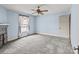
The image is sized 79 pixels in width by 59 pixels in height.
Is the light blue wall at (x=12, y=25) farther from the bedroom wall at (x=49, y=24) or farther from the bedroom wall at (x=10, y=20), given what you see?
the bedroom wall at (x=49, y=24)

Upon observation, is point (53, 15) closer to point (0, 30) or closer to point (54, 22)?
point (54, 22)

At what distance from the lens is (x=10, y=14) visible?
19.2 ft

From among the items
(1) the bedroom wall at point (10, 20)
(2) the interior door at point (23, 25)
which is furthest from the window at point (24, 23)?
(1) the bedroom wall at point (10, 20)

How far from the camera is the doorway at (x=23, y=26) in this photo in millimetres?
7269

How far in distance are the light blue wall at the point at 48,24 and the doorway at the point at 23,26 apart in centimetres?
151

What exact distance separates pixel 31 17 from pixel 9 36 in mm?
3869

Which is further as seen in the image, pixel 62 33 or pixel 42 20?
pixel 42 20

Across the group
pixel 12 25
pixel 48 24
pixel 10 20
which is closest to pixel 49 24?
pixel 48 24

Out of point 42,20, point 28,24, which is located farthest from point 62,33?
point 28,24

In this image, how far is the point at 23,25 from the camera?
25.6ft

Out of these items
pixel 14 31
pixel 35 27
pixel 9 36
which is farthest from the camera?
pixel 35 27

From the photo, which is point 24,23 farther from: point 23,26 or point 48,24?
point 48,24

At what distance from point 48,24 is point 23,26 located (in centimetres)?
254

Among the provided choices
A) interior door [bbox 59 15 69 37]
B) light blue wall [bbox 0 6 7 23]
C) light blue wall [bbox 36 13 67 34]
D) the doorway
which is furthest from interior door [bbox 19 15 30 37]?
interior door [bbox 59 15 69 37]
